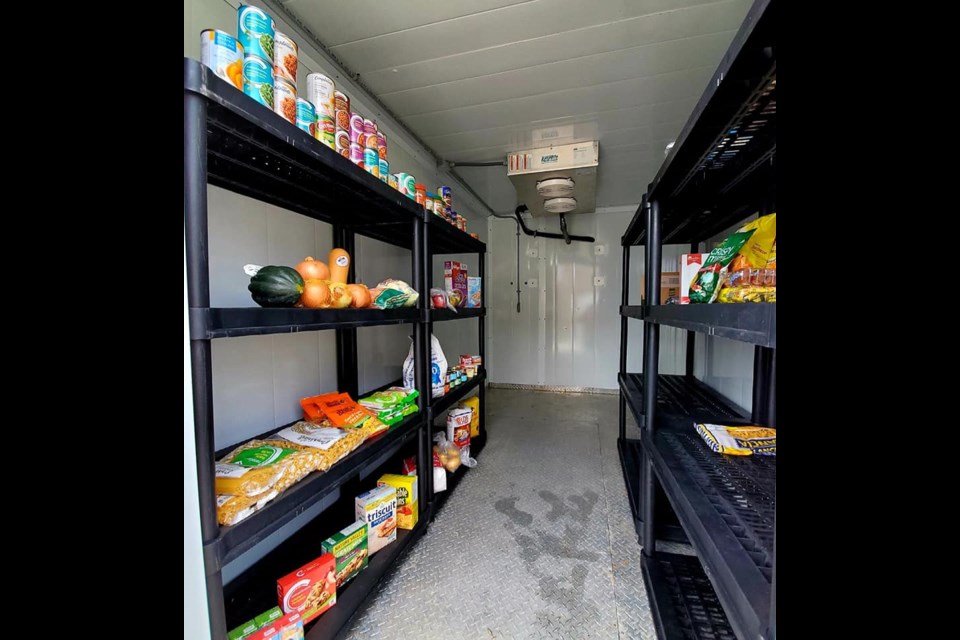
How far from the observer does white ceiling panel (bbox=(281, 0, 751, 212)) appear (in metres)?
1.16

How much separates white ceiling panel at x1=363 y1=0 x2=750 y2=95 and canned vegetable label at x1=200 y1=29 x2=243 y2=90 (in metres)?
0.98

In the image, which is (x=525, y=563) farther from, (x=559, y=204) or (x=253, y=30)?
(x=559, y=204)

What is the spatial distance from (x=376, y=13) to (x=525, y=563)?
2091 mm

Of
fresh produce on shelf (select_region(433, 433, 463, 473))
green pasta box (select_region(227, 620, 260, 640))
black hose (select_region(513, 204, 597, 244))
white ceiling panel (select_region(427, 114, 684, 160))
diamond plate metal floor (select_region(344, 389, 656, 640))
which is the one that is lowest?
diamond plate metal floor (select_region(344, 389, 656, 640))

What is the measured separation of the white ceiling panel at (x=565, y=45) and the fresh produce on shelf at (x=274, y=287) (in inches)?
47.1

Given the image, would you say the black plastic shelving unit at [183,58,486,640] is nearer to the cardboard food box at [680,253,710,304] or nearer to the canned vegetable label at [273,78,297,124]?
the canned vegetable label at [273,78,297,124]

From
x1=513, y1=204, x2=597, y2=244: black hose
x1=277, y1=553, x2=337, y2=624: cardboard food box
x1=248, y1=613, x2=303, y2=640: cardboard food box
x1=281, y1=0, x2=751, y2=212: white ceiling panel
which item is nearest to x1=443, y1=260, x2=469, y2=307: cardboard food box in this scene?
x1=281, y1=0, x2=751, y2=212: white ceiling panel

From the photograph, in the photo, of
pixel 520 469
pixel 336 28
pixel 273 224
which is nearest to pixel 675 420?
pixel 520 469

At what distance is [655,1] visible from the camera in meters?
1.12

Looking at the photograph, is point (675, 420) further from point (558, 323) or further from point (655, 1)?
point (558, 323)

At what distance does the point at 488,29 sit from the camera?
4.03 ft

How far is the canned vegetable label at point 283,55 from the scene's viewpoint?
744 mm

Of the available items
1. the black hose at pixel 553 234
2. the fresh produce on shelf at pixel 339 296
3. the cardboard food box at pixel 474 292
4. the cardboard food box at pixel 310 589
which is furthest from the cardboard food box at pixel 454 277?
the black hose at pixel 553 234
